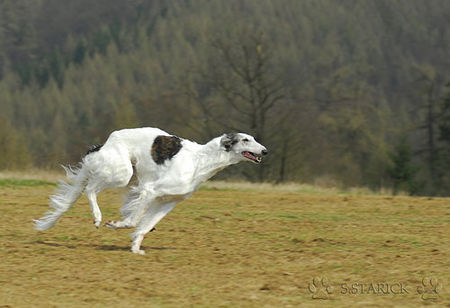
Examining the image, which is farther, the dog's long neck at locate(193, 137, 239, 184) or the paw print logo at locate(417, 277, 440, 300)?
the dog's long neck at locate(193, 137, 239, 184)

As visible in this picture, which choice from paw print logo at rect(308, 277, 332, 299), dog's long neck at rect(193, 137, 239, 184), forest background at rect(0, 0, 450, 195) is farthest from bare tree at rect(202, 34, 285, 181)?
paw print logo at rect(308, 277, 332, 299)

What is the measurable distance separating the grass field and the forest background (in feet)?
23.5

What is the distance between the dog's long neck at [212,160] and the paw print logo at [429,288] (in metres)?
3.30

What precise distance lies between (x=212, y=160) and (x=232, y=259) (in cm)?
148

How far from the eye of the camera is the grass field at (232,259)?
7156mm

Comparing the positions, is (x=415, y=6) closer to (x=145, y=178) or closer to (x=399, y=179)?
(x=399, y=179)

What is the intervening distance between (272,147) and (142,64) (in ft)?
363

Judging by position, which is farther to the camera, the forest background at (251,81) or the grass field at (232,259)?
the forest background at (251,81)

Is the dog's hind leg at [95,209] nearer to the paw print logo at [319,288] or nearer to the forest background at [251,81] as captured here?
the paw print logo at [319,288]

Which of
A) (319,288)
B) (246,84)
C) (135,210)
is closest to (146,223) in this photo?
(135,210)

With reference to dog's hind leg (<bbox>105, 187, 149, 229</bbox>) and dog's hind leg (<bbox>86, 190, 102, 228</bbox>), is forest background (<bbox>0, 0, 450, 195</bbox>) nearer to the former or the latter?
dog's hind leg (<bbox>86, 190, 102, 228</bbox>)

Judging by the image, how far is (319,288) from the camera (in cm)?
756

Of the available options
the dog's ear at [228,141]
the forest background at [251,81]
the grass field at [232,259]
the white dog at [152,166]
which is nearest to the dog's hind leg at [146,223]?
the white dog at [152,166]

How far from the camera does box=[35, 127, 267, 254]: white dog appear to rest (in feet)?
31.3
